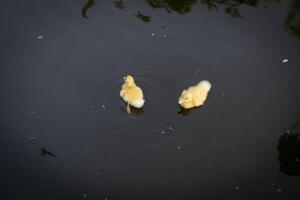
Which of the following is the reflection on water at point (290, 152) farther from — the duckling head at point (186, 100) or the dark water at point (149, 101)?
the duckling head at point (186, 100)

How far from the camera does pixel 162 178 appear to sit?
1437mm

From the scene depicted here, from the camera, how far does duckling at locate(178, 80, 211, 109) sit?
1524 millimetres

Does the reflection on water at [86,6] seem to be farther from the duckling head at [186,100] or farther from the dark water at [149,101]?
the duckling head at [186,100]

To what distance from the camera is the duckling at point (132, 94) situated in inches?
59.3

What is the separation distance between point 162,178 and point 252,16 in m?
0.77

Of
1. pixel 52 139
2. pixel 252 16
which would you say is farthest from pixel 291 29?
pixel 52 139

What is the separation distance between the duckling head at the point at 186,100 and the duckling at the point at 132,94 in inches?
4.9

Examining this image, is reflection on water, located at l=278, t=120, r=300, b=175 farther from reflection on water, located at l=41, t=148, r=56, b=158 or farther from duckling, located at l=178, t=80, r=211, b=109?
reflection on water, located at l=41, t=148, r=56, b=158

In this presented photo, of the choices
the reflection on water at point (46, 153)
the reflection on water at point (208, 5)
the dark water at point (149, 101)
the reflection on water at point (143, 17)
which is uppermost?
the reflection on water at point (208, 5)

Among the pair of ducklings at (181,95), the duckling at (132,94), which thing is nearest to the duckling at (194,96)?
the pair of ducklings at (181,95)

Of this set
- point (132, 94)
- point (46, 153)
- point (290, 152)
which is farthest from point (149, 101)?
point (290, 152)

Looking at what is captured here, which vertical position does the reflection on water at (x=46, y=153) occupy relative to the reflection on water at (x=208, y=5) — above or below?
below

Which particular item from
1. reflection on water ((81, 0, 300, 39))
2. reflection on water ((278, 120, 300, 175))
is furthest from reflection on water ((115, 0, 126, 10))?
reflection on water ((278, 120, 300, 175))

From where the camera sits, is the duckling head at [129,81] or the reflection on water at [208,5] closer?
the duckling head at [129,81]
